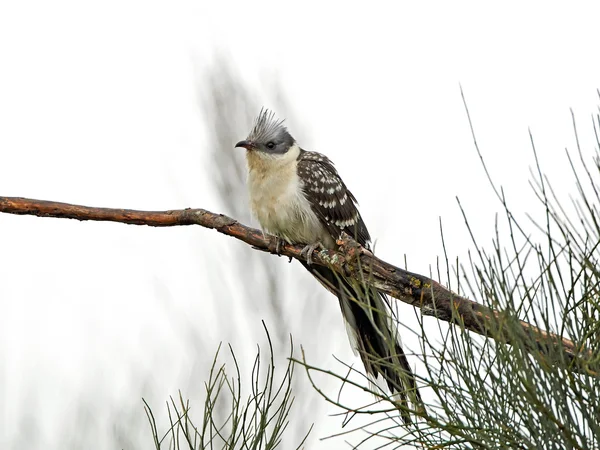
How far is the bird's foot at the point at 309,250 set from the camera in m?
4.00

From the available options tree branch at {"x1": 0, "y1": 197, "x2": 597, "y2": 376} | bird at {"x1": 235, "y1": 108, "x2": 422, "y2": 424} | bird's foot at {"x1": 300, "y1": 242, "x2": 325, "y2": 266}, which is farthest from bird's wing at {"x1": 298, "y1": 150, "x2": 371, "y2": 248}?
tree branch at {"x1": 0, "y1": 197, "x2": 597, "y2": 376}

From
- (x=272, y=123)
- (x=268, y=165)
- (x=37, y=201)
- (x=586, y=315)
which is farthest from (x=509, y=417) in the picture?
(x=272, y=123)

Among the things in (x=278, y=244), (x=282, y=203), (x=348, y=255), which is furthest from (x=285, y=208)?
(x=348, y=255)

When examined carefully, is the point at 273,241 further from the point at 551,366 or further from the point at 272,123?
the point at 551,366

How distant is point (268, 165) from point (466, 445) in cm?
261

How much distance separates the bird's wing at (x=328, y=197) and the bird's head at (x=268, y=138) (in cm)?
13

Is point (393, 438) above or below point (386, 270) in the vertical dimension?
below

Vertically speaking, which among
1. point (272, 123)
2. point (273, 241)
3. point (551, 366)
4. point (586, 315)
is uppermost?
point (272, 123)

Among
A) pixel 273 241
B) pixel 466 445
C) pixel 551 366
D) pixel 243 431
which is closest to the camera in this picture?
pixel 551 366

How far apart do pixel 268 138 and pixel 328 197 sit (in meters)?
0.54

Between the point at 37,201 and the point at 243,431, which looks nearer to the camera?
the point at 243,431

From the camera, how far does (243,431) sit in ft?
8.48

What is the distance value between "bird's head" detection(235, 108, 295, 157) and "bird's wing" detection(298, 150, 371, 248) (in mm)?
Result: 134

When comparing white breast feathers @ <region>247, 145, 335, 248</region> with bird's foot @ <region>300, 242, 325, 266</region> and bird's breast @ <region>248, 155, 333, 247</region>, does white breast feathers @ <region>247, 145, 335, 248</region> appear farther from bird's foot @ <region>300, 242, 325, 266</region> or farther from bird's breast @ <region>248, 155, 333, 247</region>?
bird's foot @ <region>300, 242, 325, 266</region>
